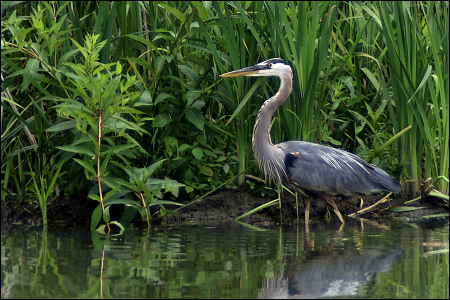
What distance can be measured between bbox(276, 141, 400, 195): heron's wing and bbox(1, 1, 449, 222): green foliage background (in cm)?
26

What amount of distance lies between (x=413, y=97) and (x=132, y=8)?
7.58ft

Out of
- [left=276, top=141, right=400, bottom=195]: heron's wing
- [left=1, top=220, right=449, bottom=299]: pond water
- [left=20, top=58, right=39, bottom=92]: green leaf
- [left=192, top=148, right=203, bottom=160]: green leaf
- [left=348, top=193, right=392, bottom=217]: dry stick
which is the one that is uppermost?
[left=20, top=58, right=39, bottom=92]: green leaf

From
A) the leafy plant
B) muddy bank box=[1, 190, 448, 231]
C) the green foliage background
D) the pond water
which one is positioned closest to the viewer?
the pond water

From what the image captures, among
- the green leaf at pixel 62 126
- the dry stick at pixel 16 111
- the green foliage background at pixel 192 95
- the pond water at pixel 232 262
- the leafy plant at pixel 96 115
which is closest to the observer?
the pond water at pixel 232 262

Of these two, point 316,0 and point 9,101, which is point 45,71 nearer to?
point 9,101

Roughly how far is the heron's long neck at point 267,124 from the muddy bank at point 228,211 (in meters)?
0.34

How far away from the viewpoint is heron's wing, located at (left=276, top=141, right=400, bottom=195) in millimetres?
6715

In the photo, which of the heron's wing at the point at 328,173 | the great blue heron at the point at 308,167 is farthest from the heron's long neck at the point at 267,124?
the heron's wing at the point at 328,173

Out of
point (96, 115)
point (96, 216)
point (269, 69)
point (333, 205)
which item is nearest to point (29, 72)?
point (96, 115)

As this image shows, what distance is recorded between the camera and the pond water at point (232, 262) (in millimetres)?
4164

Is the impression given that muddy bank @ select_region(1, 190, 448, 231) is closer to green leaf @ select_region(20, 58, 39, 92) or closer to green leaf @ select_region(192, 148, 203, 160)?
green leaf @ select_region(192, 148, 203, 160)

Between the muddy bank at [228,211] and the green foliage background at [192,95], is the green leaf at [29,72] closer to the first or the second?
the green foliage background at [192,95]

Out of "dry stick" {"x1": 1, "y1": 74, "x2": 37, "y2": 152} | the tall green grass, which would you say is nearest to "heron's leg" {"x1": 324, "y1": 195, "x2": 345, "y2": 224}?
the tall green grass

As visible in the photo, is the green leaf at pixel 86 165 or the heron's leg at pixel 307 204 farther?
the heron's leg at pixel 307 204
